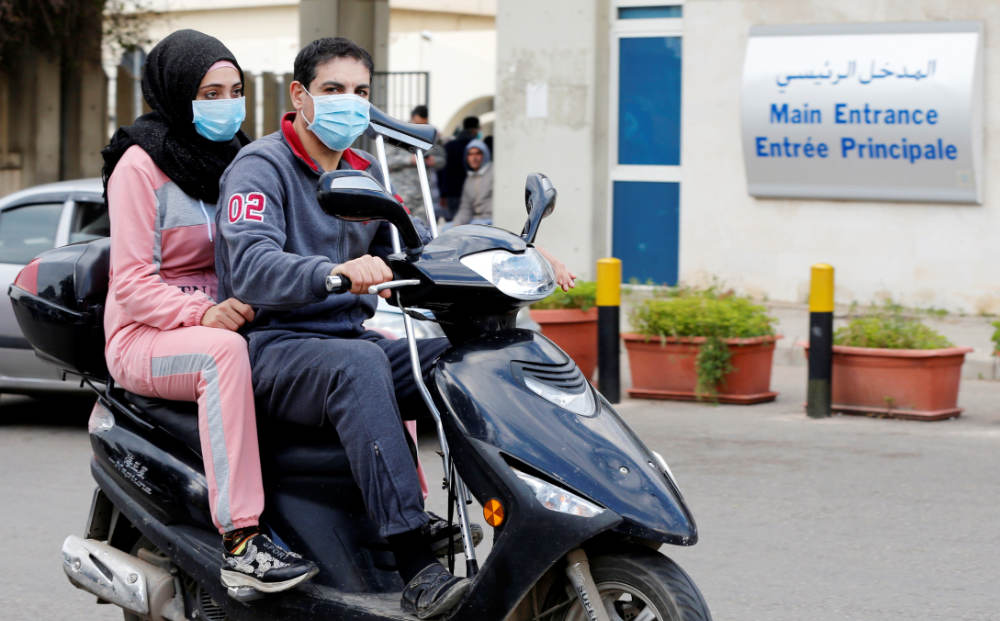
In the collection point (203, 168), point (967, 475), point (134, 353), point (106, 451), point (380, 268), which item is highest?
point (203, 168)

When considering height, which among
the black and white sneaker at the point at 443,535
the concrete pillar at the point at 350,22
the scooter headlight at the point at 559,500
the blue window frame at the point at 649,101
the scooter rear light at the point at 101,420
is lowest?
the black and white sneaker at the point at 443,535

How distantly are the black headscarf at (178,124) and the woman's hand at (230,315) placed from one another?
1.56 feet

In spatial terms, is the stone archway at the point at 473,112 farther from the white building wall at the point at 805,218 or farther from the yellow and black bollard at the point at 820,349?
the yellow and black bollard at the point at 820,349

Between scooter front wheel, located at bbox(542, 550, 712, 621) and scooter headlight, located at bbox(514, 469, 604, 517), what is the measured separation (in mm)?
143

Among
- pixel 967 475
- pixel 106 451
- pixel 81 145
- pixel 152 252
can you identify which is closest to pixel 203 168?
pixel 152 252

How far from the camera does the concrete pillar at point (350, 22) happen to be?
18.3 m

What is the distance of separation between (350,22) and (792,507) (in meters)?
13.2

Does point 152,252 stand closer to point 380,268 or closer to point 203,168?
point 203,168

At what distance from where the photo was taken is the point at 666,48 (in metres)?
14.9

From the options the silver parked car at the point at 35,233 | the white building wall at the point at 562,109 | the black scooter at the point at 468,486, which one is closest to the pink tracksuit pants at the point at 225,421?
the black scooter at the point at 468,486

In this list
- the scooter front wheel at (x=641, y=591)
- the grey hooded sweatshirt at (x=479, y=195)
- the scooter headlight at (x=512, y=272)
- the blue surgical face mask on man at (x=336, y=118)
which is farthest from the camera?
the grey hooded sweatshirt at (x=479, y=195)

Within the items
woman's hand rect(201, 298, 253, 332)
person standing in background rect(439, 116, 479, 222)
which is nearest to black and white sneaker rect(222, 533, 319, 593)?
woman's hand rect(201, 298, 253, 332)

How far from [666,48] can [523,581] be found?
39.3 feet

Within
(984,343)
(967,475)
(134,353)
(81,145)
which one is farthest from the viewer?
(81,145)
